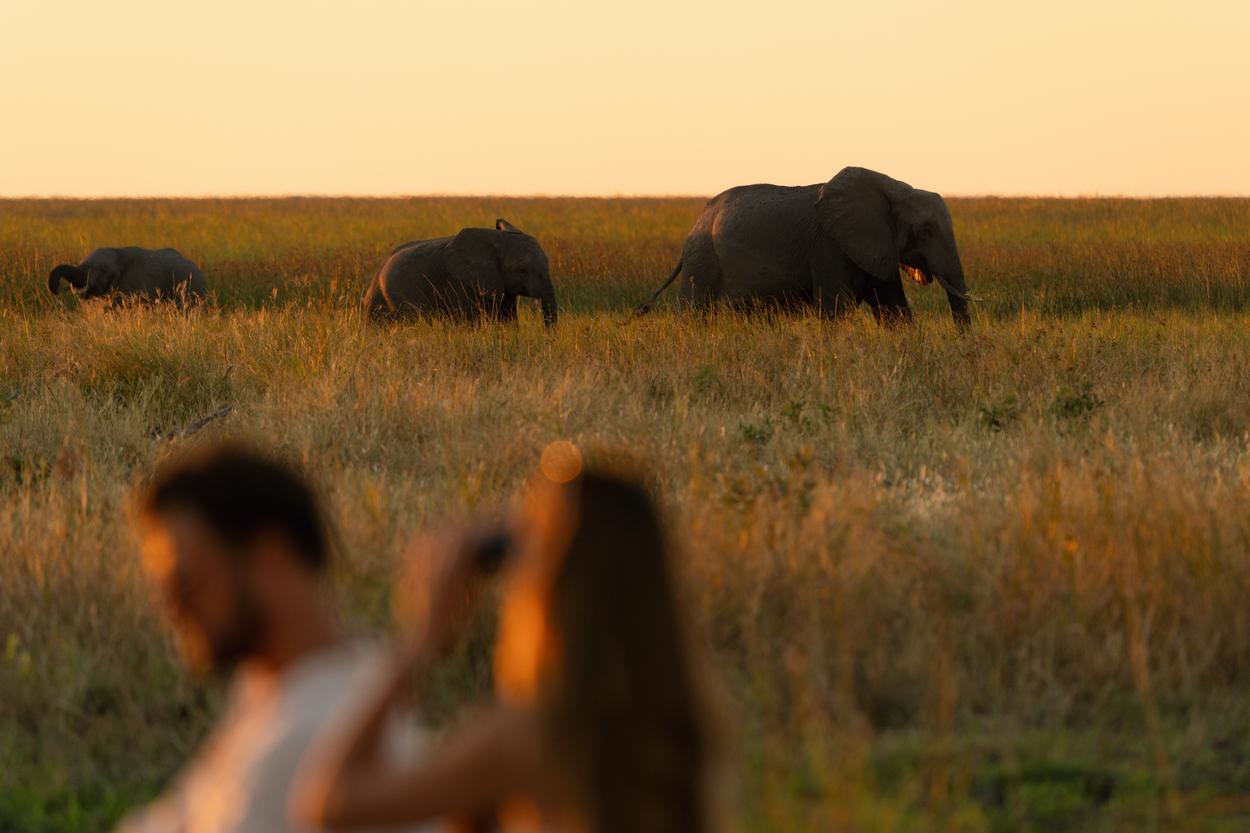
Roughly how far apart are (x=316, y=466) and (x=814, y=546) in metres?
2.90

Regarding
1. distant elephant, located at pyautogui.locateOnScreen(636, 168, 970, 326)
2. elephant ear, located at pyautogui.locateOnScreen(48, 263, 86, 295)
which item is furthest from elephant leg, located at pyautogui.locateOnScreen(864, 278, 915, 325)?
elephant ear, located at pyautogui.locateOnScreen(48, 263, 86, 295)

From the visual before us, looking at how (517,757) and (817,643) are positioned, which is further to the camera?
(817,643)

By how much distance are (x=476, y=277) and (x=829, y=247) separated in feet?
10.6

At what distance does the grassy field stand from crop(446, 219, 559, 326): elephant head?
205cm

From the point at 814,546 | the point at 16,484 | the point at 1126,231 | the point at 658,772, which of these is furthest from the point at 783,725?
the point at 1126,231

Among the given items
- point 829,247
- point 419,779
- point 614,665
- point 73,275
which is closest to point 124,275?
point 73,275

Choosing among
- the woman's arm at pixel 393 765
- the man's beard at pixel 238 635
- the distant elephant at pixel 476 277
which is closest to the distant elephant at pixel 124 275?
the distant elephant at pixel 476 277

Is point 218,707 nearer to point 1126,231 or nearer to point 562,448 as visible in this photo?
point 562,448

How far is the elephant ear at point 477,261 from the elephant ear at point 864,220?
119 inches

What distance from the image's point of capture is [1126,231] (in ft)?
97.8

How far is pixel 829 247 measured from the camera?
13469 mm

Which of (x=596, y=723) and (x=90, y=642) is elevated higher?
(x=596, y=723)

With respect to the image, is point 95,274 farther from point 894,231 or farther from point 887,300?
point 894,231

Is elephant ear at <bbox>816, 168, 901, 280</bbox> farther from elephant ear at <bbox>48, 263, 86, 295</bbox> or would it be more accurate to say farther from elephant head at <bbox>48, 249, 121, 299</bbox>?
elephant ear at <bbox>48, 263, 86, 295</bbox>
